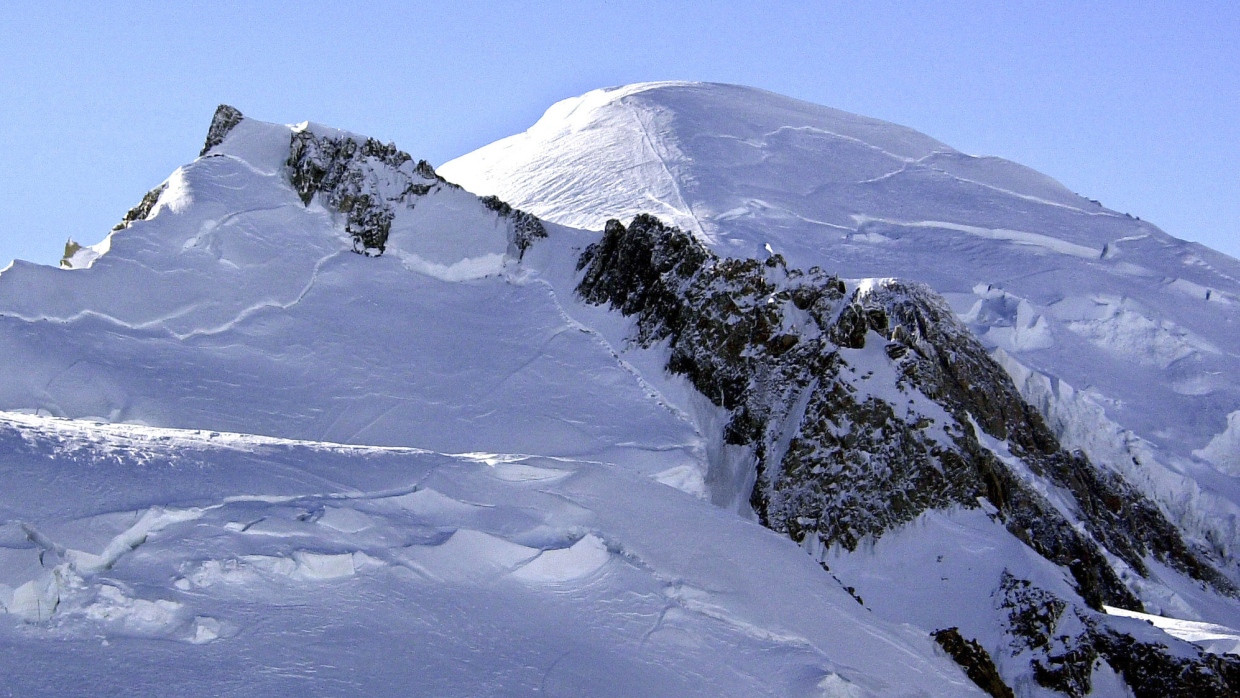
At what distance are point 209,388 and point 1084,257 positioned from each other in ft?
82.1

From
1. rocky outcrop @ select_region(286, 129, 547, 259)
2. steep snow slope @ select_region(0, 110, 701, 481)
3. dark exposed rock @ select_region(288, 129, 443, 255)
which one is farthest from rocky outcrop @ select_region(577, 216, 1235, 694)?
dark exposed rock @ select_region(288, 129, 443, 255)

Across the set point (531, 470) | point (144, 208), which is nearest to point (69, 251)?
point (144, 208)

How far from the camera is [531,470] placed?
16984mm

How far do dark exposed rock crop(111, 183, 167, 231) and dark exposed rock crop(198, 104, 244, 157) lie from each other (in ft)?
7.36

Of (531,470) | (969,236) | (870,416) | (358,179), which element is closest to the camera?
(531,470)

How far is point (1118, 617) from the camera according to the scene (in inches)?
759

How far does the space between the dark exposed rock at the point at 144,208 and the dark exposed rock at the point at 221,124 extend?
224cm

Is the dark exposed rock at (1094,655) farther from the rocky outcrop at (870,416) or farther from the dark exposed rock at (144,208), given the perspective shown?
the dark exposed rock at (144,208)

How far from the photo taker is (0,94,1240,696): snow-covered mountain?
41.7 feet

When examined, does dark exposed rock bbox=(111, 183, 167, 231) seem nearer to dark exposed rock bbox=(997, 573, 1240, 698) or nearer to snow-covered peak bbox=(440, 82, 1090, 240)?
snow-covered peak bbox=(440, 82, 1090, 240)

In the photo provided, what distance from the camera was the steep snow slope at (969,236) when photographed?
28688 mm

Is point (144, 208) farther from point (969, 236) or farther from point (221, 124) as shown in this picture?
point (969, 236)

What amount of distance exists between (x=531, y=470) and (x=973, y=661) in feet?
19.7

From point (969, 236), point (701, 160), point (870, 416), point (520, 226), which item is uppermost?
point (701, 160)
